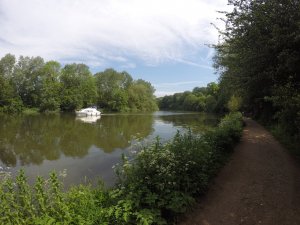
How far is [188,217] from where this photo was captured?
20.2 feet

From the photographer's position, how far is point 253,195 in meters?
7.17

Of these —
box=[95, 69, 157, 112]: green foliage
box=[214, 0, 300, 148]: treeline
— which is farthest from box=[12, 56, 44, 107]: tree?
box=[214, 0, 300, 148]: treeline

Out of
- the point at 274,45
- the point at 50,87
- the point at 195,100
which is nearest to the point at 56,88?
the point at 50,87

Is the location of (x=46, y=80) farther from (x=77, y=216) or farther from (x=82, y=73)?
(x=77, y=216)

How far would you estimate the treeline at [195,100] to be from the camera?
78.5 metres

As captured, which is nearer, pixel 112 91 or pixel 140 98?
pixel 112 91

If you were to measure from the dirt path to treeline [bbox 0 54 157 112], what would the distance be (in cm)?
5908

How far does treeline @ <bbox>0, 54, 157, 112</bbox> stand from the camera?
218 ft

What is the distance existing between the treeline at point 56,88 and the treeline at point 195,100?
76.0 ft

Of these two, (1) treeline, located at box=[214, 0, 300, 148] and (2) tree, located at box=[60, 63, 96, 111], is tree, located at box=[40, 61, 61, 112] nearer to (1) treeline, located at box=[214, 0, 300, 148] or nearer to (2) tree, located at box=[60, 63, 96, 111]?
(2) tree, located at box=[60, 63, 96, 111]

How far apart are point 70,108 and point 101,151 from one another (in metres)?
61.8

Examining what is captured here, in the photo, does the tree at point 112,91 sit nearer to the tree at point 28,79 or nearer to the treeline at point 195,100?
the tree at point 28,79

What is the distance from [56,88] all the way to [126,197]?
70.6m

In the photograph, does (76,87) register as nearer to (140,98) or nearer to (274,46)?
(140,98)
